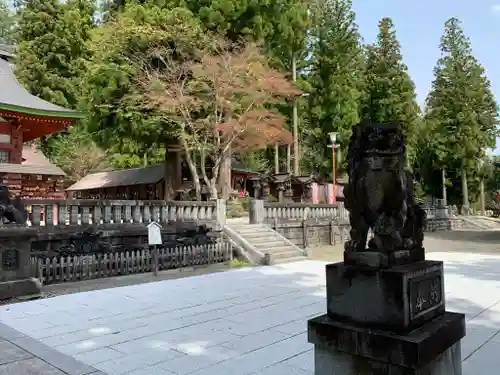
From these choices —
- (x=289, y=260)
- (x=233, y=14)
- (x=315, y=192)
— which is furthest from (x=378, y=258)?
(x=315, y=192)

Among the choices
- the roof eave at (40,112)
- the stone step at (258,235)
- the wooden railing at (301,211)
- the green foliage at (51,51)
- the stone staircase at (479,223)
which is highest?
the green foliage at (51,51)

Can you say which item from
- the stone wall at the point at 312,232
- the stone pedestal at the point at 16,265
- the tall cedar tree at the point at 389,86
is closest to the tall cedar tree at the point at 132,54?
the stone wall at the point at 312,232

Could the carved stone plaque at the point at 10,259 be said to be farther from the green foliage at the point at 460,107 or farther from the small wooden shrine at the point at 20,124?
the green foliage at the point at 460,107

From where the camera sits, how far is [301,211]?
57.1ft

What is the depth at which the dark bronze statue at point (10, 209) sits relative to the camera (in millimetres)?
7742

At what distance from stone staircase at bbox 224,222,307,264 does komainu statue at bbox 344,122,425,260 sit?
28.9ft

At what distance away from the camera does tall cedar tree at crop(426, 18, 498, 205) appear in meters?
37.7

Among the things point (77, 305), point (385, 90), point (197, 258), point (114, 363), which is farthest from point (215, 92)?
point (385, 90)

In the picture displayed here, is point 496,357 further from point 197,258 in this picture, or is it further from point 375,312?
point 197,258

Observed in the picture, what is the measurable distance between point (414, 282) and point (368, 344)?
1.82ft

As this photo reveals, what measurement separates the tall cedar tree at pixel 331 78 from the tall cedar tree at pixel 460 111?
11073mm

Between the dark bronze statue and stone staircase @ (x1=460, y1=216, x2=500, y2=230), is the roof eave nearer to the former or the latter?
the dark bronze statue

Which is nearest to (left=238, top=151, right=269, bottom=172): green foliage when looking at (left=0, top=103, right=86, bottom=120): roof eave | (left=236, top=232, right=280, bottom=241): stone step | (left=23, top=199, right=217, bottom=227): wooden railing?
(left=236, top=232, right=280, bottom=241): stone step

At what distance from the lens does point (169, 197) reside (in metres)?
22.9
